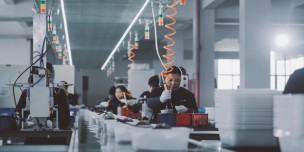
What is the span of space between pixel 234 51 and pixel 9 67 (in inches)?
632

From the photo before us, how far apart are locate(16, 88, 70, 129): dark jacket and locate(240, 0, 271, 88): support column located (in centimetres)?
353

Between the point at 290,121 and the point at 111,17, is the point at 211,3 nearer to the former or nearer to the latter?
the point at 111,17

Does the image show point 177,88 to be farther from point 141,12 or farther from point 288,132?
point 141,12

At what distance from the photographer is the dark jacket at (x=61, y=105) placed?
4.31 meters

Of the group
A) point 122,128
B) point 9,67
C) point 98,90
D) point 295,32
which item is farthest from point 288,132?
point 98,90

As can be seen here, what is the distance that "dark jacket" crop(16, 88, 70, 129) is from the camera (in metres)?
4.31

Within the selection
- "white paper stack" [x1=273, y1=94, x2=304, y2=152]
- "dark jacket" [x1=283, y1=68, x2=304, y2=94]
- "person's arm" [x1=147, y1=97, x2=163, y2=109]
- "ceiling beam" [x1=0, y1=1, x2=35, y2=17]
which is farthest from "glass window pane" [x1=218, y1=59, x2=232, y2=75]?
"white paper stack" [x1=273, y1=94, x2=304, y2=152]

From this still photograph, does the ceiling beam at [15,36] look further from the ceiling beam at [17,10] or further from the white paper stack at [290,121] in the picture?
the white paper stack at [290,121]

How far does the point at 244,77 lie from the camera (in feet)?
24.2

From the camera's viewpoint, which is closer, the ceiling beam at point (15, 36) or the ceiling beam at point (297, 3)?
the ceiling beam at point (297, 3)

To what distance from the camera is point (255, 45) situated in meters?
7.45

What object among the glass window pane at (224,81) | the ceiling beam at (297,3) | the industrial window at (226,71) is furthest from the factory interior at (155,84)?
the glass window pane at (224,81)

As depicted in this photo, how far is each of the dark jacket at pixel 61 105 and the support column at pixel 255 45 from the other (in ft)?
11.6

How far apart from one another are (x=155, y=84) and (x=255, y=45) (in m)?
1.58
